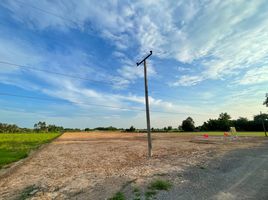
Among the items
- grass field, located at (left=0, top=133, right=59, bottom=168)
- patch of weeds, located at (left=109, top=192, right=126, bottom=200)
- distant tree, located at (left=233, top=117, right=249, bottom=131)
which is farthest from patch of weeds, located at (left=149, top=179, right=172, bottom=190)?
distant tree, located at (left=233, top=117, right=249, bottom=131)

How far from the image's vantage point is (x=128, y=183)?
7.93m

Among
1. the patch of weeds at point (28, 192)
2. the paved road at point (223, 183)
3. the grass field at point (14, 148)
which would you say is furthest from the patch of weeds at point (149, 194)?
the grass field at point (14, 148)

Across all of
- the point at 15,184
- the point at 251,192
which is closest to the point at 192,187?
the point at 251,192

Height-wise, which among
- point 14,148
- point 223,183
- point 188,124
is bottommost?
point 223,183

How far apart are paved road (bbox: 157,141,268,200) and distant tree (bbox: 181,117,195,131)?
80.0 m

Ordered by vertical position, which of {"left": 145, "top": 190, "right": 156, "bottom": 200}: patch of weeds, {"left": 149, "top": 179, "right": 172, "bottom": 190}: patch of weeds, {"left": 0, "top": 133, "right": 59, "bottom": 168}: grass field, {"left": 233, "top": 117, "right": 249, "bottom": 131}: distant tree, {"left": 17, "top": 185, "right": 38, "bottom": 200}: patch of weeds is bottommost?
{"left": 17, "top": 185, "right": 38, "bottom": 200}: patch of weeds

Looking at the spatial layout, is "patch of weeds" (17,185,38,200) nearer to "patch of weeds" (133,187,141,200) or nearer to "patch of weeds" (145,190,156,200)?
"patch of weeds" (133,187,141,200)

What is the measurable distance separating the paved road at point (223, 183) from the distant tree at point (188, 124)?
79985 mm

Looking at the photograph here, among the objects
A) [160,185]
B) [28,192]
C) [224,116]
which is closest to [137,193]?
[160,185]

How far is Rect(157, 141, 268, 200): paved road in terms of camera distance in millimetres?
6430

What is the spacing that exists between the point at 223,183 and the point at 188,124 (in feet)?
276

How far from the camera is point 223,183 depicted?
Result: 777 cm

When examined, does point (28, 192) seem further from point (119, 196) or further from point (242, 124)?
point (242, 124)

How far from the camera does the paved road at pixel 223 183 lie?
A: 6430mm
